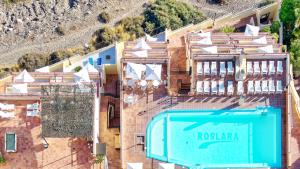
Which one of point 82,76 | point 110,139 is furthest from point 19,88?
point 110,139

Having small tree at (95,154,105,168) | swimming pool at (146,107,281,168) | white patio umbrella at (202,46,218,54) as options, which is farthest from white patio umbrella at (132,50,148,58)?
small tree at (95,154,105,168)

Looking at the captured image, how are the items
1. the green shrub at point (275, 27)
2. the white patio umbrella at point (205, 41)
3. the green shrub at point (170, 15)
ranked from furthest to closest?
the green shrub at point (170, 15)
the green shrub at point (275, 27)
the white patio umbrella at point (205, 41)

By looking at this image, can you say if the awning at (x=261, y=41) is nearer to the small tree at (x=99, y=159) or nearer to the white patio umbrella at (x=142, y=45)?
the white patio umbrella at (x=142, y=45)

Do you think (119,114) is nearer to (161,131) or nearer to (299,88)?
(161,131)

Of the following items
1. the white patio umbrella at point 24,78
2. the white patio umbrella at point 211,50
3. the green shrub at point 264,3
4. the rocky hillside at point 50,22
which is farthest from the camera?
the rocky hillside at point 50,22

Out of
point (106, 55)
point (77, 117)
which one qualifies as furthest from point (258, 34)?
point (77, 117)

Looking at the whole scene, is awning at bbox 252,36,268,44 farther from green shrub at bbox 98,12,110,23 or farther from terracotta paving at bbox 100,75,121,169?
green shrub at bbox 98,12,110,23

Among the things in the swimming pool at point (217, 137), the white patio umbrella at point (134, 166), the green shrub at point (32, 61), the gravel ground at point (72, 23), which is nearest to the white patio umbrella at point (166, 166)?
the swimming pool at point (217, 137)

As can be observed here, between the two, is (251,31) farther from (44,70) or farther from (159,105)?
(44,70)
